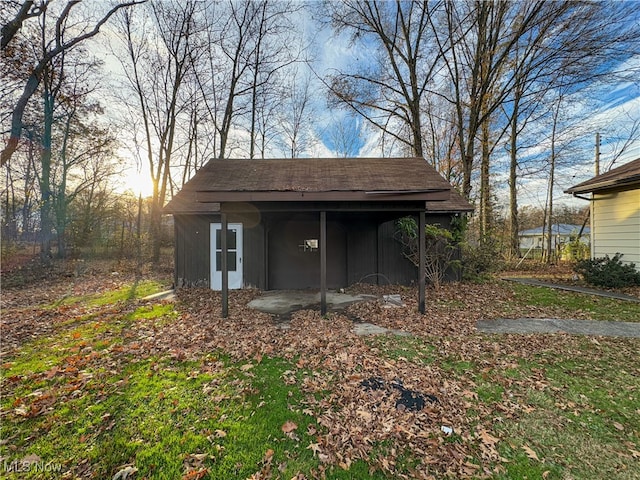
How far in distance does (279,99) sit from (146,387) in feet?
51.0

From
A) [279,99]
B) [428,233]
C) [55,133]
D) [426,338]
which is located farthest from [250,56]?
[426,338]

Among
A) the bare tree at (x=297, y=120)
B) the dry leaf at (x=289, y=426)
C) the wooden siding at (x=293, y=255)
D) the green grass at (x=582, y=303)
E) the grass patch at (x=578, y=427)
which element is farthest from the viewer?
the bare tree at (x=297, y=120)

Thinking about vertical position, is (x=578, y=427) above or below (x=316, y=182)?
below

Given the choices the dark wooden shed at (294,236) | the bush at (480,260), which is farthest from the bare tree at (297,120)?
the bush at (480,260)

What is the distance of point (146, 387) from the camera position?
3006 mm

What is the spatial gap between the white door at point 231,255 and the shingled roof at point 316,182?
82 centimetres

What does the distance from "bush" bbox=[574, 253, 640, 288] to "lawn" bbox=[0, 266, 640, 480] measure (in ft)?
16.5

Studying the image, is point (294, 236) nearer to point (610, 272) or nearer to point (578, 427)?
point (578, 427)

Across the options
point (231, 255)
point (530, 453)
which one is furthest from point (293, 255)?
point (530, 453)

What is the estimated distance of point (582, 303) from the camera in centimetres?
635

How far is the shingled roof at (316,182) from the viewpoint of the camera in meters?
5.19

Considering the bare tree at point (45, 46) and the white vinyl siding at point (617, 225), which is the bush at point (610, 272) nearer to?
the white vinyl siding at point (617, 225)

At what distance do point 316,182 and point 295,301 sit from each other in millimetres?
3091

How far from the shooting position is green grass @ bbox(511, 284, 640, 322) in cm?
544
